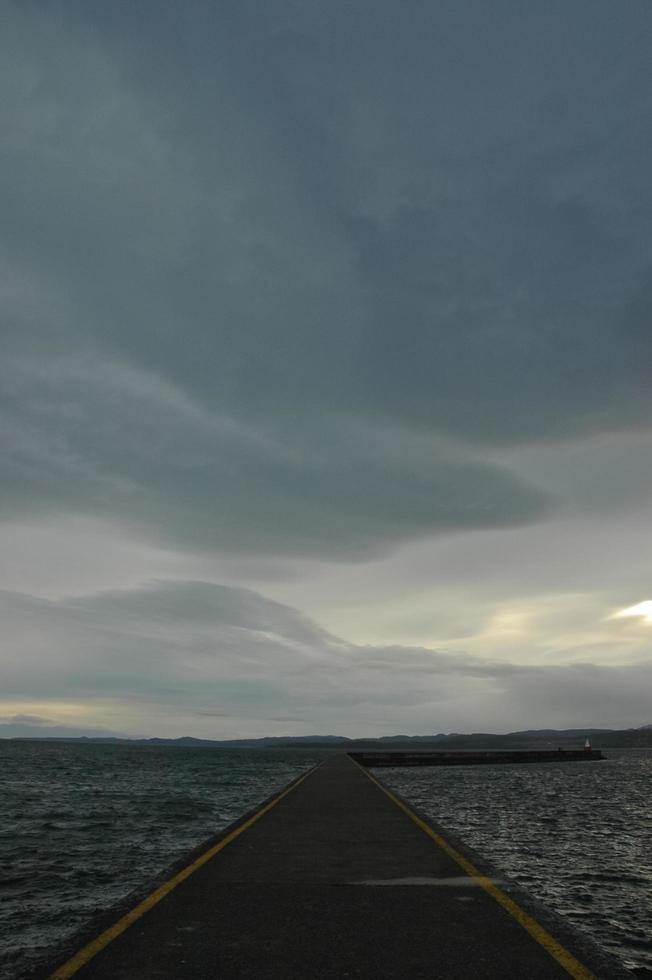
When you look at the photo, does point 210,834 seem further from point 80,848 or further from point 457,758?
point 457,758

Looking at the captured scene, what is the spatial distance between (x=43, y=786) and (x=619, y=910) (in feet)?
171

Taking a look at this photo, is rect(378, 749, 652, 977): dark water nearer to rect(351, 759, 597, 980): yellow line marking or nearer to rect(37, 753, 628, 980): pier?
rect(351, 759, 597, 980): yellow line marking

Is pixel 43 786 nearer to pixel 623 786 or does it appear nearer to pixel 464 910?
pixel 623 786

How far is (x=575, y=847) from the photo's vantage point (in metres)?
22.0

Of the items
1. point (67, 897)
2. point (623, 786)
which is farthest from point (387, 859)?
point (623, 786)

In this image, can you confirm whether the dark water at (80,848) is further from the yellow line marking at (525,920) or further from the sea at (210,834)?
the yellow line marking at (525,920)

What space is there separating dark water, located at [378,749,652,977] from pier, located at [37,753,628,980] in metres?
2.66

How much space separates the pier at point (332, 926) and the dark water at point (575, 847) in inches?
105

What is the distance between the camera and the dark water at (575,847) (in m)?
12.6

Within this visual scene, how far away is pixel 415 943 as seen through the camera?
7219 millimetres

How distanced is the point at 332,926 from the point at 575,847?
671 inches

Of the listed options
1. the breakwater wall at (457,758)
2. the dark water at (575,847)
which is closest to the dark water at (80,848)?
the dark water at (575,847)

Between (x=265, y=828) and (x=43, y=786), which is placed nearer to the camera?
(x=265, y=828)

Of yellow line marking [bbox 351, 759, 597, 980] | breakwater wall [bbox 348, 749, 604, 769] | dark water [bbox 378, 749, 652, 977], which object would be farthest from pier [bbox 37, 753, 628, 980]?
breakwater wall [bbox 348, 749, 604, 769]
